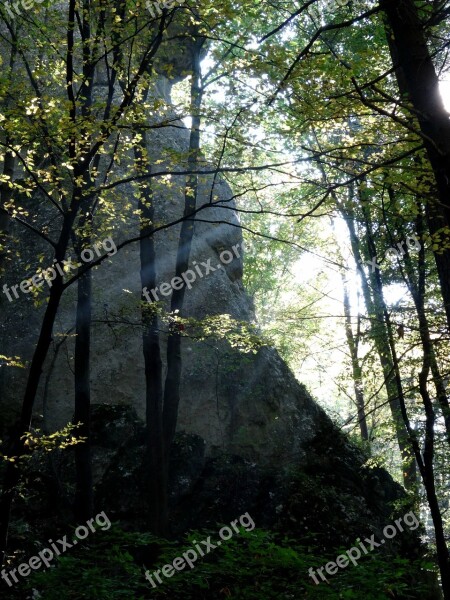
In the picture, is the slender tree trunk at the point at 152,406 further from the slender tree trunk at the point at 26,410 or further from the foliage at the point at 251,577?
the foliage at the point at 251,577

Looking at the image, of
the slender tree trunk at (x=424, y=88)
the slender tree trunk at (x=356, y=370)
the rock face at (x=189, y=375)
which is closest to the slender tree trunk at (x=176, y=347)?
the rock face at (x=189, y=375)

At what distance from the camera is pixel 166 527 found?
8352 mm

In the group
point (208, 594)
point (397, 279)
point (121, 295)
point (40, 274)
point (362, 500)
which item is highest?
point (121, 295)

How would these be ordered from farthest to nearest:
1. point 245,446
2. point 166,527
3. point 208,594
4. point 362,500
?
1. point 245,446
2. point 362,500
3. point 166,527
4. point 208,594

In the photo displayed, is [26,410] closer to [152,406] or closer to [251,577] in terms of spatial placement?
[251,577]

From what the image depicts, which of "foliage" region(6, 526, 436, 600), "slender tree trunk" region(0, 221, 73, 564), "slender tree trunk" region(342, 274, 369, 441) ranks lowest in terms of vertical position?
"foliage" region(6, 526, 436, 600)

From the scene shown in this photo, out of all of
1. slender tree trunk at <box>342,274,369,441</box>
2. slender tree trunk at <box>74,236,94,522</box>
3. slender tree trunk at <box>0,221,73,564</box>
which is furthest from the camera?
slender tree trunk at <box>342,274,369,441</box>

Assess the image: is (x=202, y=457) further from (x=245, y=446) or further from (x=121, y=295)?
(x=121, y=295)

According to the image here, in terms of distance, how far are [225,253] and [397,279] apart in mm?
7471

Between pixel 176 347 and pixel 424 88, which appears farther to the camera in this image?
pixel 176 347

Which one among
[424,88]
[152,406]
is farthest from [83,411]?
[424,88]

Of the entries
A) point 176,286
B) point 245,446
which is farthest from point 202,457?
point 176,286

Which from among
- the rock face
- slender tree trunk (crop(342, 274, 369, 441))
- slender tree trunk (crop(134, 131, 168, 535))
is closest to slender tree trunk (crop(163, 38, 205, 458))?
slender tree trunk (crop(134, 131, 168, 535))

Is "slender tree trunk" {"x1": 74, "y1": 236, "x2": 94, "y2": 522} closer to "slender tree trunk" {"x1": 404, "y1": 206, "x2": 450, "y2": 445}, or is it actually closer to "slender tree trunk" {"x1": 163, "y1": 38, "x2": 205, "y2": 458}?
"slender tree trunk" {"x1": 163, "y1": 38, "x2": 205, "y2": 458}
